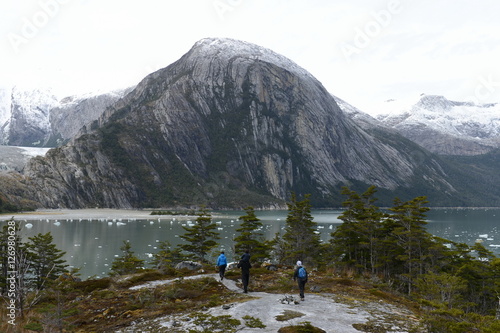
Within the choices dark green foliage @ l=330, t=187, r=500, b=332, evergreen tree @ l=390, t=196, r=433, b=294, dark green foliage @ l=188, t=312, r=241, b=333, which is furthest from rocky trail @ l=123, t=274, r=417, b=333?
dark green foliage @ l=330, t=187, r=500, b=332

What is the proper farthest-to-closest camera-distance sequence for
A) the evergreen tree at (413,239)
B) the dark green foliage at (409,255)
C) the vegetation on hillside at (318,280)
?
the dark green foliage at (409,255), the evergreen tree at (413,239), the vegetation on hillside at (318,280)

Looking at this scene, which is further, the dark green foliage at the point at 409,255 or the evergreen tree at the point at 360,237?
the evergreen tree at the point at 360,237

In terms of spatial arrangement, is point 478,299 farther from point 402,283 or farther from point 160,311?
point 160,311

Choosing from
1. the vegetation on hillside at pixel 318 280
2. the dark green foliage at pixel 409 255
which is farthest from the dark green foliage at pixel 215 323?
the dark green foliage at pixel 409 255

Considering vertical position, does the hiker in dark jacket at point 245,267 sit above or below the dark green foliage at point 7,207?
above

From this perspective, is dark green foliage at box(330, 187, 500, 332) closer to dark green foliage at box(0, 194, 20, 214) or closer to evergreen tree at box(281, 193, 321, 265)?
evergreen tree at box(281, 193, 321, 265)

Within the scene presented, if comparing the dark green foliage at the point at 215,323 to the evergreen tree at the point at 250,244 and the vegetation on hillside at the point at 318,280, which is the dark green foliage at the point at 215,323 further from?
the evergreen tree at the point at 250,244

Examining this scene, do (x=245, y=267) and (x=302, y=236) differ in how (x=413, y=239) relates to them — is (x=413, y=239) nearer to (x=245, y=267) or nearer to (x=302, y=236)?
(x=302, y=236)

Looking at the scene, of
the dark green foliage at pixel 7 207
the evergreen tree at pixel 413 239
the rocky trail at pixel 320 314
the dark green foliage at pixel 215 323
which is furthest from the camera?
the dark green foliage at pixel 7 207

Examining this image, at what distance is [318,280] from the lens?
2756cm

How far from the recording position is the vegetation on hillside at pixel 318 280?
17.6 metres

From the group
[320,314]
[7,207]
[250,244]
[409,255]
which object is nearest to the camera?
[320,314]

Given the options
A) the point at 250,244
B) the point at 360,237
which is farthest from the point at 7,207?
the point at 360,237

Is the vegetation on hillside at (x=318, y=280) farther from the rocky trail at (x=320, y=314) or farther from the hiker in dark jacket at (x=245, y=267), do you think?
the hiker in dark jacket at (x=245, y=267)
